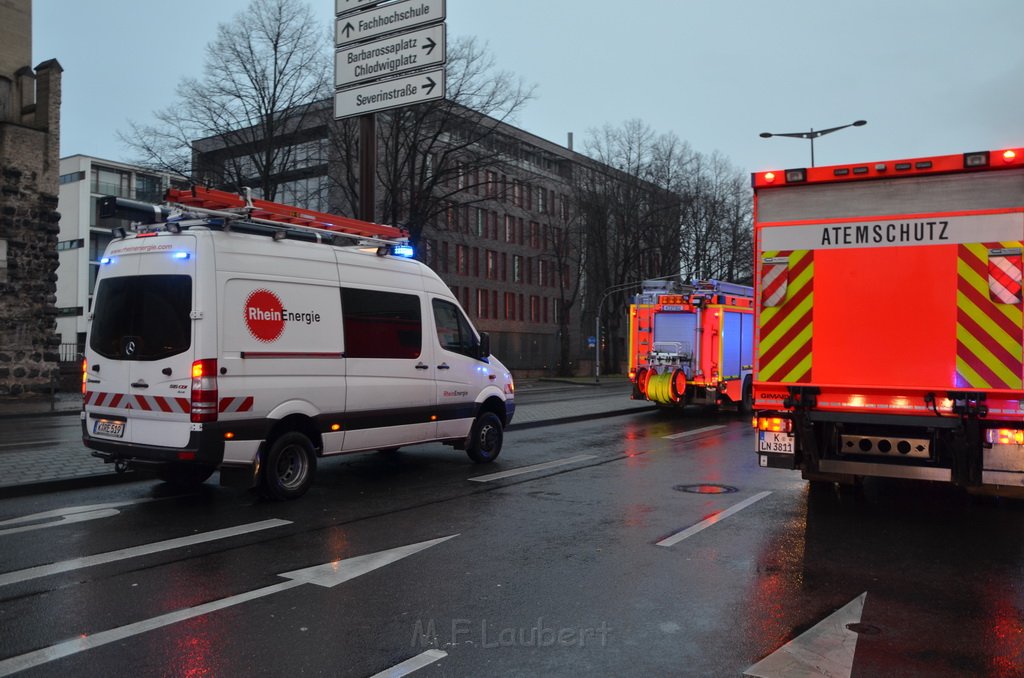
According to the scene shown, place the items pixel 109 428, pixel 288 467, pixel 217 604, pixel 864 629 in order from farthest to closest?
pixel 288 467, pixel 109 428, pixel 217 604, pixel 864 629

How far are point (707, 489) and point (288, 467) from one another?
465 cm

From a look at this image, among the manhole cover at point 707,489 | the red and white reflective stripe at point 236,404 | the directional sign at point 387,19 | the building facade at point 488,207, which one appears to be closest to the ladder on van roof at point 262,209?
the red and white reflective stripe at point 236,404

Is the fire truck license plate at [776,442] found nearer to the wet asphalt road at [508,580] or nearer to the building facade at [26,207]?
the wet asphalt road at [508,580]

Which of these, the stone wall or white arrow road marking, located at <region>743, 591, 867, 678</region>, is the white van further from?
the stone wall

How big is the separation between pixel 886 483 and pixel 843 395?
302cm

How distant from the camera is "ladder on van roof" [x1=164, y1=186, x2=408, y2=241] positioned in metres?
8.10

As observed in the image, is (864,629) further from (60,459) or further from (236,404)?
(60,459)

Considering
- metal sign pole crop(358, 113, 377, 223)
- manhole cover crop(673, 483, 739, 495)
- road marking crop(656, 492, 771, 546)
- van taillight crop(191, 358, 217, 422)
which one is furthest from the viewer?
metal sign pole crop(358, 113, 377, 223)

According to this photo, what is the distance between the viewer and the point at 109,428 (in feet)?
27.1

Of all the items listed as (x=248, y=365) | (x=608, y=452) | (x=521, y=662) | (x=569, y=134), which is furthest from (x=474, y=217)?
(x=521, y=662)

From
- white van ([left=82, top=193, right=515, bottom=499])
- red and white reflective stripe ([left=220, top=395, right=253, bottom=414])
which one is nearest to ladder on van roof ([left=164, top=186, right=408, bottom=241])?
white van ([left=82, top=193, right=515, bottom=499])

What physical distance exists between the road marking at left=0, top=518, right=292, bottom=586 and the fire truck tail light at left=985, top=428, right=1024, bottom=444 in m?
6.04

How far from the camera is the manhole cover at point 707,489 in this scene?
9211 mm

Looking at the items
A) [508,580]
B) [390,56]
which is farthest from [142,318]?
[390,56]
